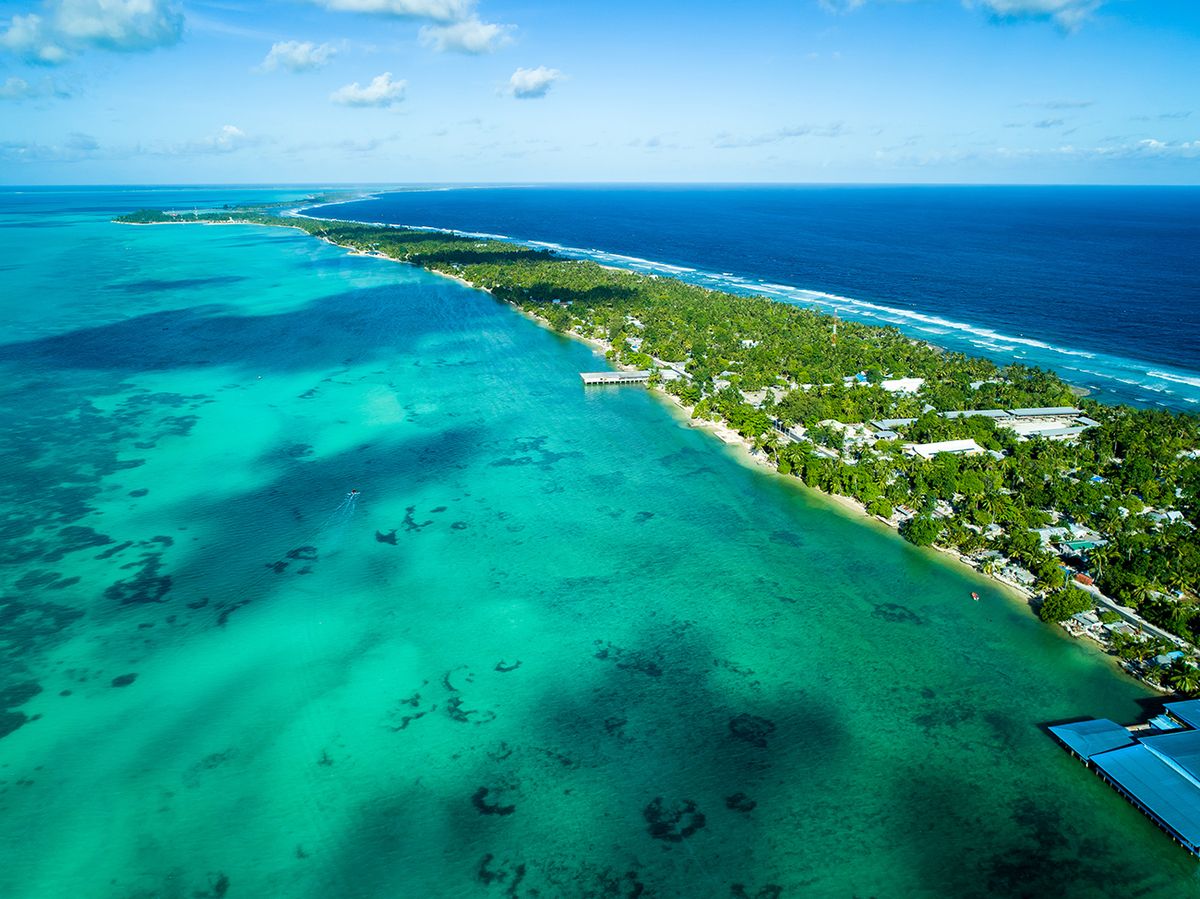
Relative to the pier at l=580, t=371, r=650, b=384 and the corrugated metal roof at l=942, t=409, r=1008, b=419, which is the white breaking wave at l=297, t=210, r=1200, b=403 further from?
the pier at l=580, t=371, r=650, b=384

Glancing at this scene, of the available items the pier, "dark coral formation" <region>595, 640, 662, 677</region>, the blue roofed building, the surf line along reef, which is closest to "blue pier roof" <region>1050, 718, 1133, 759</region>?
the blue roofed building

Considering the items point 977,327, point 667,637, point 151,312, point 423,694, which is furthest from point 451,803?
point 151,312

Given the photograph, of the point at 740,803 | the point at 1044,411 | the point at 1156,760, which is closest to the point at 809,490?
the point at 1044,411

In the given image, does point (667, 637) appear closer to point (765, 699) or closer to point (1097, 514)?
point (765, 699)

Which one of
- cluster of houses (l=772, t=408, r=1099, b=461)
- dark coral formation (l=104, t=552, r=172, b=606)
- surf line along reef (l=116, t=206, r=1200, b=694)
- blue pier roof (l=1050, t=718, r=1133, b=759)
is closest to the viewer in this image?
blue pier roof (l=1050, t=718, r=1133, b=759)

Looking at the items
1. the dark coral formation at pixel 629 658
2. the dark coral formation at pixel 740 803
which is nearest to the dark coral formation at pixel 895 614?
the dark coral formation at pixel 629 658

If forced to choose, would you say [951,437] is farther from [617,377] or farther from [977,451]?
[617,377]

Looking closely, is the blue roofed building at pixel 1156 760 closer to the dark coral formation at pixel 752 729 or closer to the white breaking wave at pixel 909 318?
the dark coral formation at pixel 752 729
